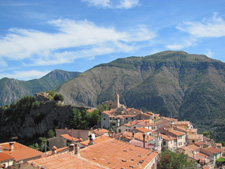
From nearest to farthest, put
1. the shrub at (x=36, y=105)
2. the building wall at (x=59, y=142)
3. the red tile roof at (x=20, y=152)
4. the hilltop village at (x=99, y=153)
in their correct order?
the hilltop village at (x=99, y=153)
the red tile roof at (x=20, y=152)
the building wall at (x=59, y=142)
the shrub at (x=36, y=105)

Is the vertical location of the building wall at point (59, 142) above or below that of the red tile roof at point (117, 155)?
below

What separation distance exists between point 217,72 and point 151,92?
5659 centimetres

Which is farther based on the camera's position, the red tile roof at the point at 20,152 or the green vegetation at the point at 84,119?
the green vegetation at the point at 84,119

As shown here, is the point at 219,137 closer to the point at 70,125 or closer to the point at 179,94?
the point at 70,125

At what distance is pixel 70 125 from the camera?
65.4 meters

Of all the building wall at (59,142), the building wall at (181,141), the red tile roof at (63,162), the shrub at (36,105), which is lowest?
the building wall at (181,141)

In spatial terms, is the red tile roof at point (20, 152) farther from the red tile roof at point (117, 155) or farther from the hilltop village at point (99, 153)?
the red tile roof at point (117, 155)

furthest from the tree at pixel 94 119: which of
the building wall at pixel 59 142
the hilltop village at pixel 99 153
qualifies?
the building wall at pixel 59 142

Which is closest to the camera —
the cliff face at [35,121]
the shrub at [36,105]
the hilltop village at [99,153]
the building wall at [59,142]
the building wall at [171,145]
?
the hilltop village at [99,153]

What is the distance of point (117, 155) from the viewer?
15.6m

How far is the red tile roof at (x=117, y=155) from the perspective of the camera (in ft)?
46.3

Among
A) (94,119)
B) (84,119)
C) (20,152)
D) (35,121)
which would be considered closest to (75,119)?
(84,119)

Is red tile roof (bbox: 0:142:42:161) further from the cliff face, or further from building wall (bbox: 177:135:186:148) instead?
the cliff face

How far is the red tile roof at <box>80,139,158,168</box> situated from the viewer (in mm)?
14125
